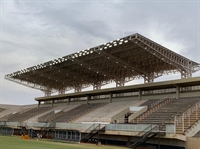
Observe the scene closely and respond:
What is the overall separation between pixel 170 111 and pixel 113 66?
74.0 feet

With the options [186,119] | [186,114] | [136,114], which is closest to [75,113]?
[136,114]

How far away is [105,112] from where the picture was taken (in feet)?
150

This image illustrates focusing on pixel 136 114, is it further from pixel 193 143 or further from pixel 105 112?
pixel 193 143

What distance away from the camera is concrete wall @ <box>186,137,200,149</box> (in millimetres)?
25106

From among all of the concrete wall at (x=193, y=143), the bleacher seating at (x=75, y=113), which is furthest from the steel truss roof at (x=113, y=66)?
the concrete wall at (x=193, y=143)

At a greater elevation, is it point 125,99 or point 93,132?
point 125,99

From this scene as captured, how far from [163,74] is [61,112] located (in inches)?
884

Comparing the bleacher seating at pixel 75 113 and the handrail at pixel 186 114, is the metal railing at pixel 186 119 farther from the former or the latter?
the bleacher seating at pixel 75 113

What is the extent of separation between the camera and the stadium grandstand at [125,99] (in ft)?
95.0

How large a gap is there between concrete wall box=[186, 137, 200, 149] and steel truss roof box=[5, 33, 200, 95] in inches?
705

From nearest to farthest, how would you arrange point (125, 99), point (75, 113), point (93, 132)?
point (93, 132) < point (125, 99) < point (75, 113)

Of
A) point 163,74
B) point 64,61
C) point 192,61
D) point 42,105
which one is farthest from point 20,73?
point 192,61

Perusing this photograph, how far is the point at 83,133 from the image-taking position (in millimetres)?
37219

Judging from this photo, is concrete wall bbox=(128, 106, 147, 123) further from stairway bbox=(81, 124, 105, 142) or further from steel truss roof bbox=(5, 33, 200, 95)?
steel truss roof bbox=(5, 33, 200, 95)
